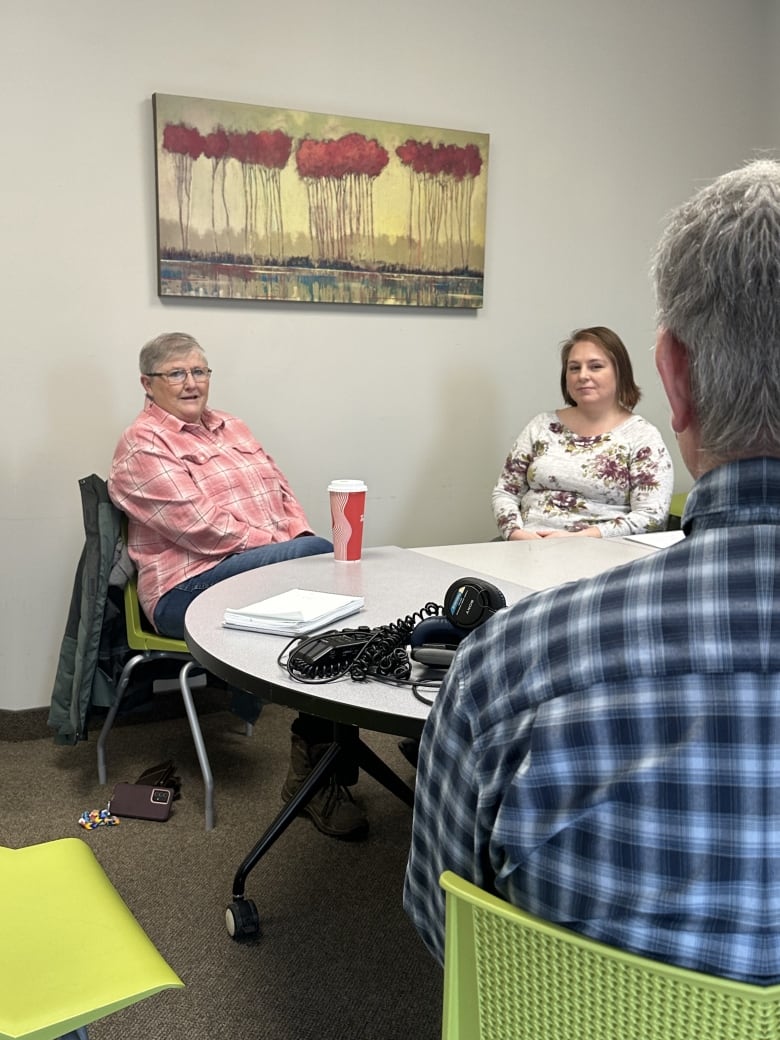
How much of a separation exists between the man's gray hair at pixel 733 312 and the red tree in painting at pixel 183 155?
97.3 inches

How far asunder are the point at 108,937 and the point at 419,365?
8.43ft

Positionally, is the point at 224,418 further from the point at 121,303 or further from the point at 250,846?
the point at 250,846

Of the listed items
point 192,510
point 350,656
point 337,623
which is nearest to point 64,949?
point 350,656

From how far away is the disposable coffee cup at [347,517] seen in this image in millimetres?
2029

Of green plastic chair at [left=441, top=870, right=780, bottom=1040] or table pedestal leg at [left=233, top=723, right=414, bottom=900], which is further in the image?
table pedestal leg at [left=233, top=723, right=414, bottom=900]

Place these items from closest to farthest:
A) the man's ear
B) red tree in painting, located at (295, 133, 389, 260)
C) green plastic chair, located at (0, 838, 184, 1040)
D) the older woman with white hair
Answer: the man's ear, green plastic chair, located at (0, 838, 184, 1040), the older woman with white hair, red tree in painting, located at (295, 133, 389, 260)

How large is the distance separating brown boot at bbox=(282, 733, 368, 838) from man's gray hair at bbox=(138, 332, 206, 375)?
116 centimetres

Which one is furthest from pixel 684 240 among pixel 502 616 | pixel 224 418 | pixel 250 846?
pixel 224 418

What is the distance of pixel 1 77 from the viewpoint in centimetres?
271

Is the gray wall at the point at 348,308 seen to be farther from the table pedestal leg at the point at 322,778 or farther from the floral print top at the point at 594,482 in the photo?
the table pedestal leg at the point at 322,778

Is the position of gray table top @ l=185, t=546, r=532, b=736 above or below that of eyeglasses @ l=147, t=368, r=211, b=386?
below

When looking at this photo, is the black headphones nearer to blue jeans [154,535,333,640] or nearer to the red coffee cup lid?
the red coffee cup lid

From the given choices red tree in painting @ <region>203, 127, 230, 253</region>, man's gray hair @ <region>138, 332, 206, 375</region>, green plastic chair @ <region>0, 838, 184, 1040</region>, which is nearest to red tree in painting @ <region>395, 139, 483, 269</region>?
red tree in painting @ <region>203, 127, 230, 253</region>

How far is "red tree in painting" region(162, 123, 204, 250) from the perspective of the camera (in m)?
2.90
